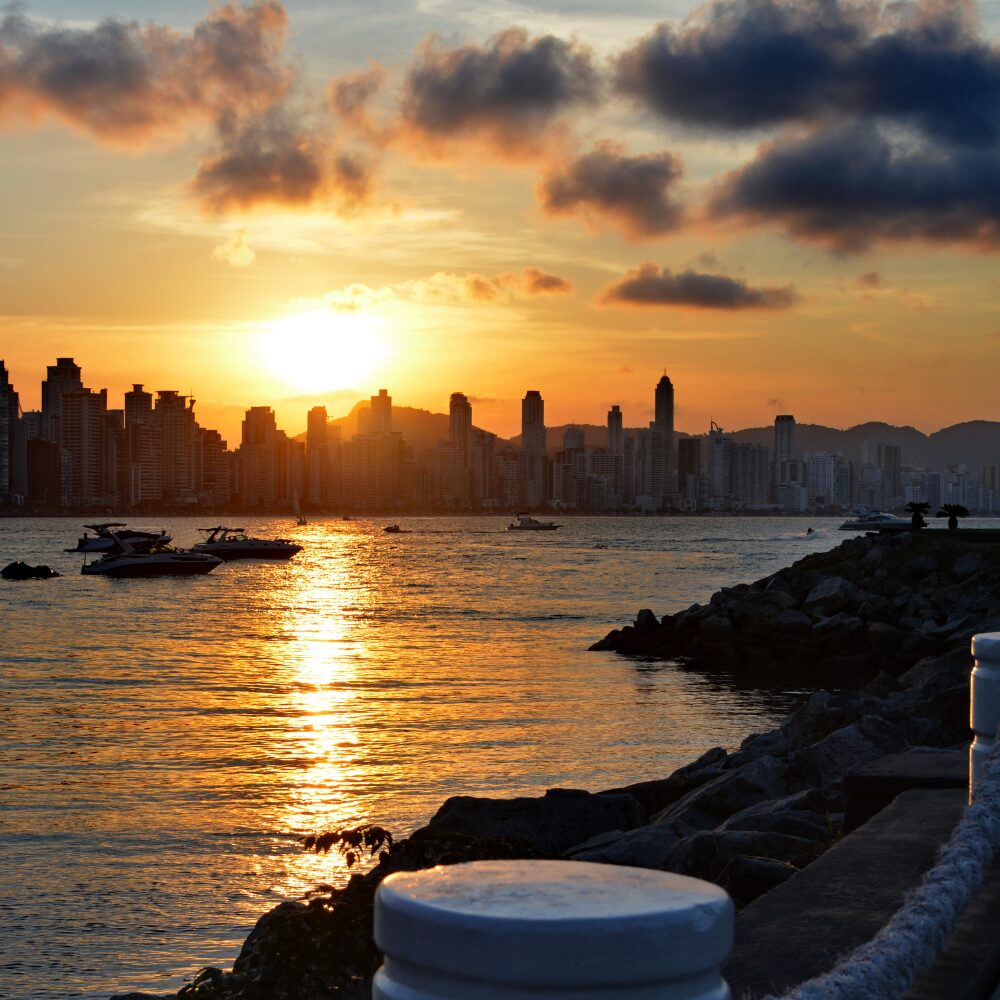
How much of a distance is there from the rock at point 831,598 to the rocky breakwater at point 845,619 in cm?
3

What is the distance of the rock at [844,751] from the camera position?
12.0 meters

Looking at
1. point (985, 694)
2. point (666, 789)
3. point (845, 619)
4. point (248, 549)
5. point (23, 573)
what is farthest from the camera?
point (248, 549)

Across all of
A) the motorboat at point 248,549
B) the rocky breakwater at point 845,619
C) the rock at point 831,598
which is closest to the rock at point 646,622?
the rocky breakwater at point 845,619

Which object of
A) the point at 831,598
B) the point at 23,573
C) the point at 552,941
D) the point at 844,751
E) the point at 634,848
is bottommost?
the point at 23,573

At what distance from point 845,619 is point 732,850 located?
27.5 m

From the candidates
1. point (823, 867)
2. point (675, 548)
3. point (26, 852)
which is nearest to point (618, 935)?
point (823, 867)

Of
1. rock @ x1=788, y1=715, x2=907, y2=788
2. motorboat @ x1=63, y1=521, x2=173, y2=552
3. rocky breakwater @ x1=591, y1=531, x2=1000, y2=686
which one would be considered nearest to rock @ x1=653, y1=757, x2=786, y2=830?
rock @ x1=788, y1=715, x2=907, y2=788

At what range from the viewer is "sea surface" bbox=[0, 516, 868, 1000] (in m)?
12.1

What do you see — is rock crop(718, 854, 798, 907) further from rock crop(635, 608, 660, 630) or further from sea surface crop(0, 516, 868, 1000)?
rock crop(635, 608, 660, 630)

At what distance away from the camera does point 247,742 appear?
2316 cm

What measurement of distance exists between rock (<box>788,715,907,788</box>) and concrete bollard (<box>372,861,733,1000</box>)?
10364 millimetres

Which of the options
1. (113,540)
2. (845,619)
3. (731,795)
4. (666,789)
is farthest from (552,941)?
(113,540)

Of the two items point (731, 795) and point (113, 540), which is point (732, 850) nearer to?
point (731, 795)

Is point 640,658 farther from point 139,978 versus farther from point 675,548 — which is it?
point 675,548
